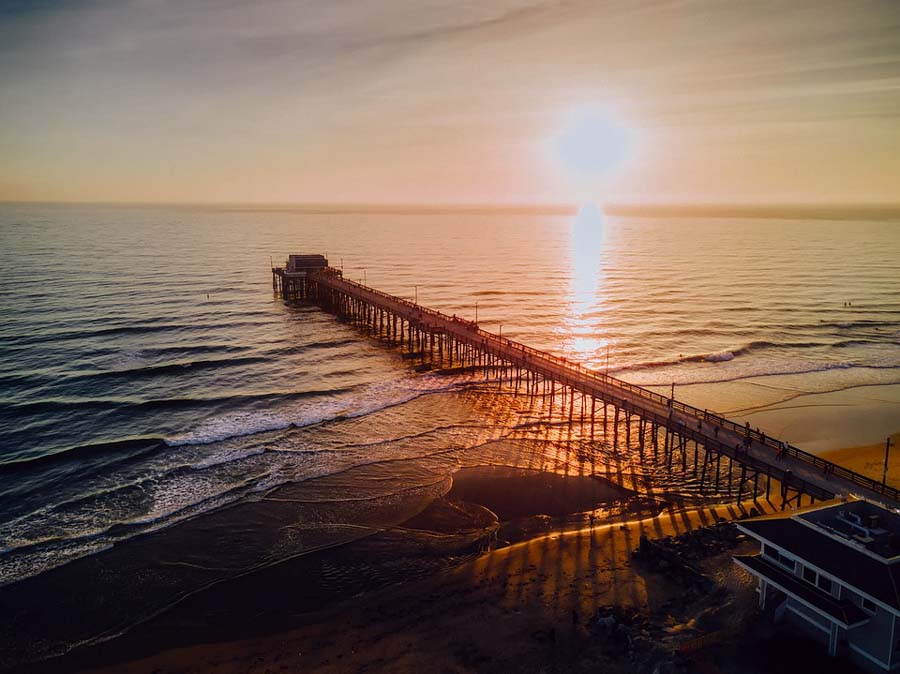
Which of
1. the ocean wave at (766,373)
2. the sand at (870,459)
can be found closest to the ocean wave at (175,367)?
the ocean wave at (766,373)

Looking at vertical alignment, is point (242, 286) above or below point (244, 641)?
above

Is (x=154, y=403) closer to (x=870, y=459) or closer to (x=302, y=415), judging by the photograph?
(x=302, y=415)

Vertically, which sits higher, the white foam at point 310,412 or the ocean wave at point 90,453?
the white foam at point 310,412

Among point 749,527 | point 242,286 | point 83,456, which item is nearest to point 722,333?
point 749,527

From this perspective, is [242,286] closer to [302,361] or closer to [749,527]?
[302,361]

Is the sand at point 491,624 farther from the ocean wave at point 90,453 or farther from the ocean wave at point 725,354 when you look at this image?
the ocean wave at point 725,354

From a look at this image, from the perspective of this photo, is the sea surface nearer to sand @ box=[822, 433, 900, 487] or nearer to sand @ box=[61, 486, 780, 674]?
sand @ box=[822, 433, 900, 487]
